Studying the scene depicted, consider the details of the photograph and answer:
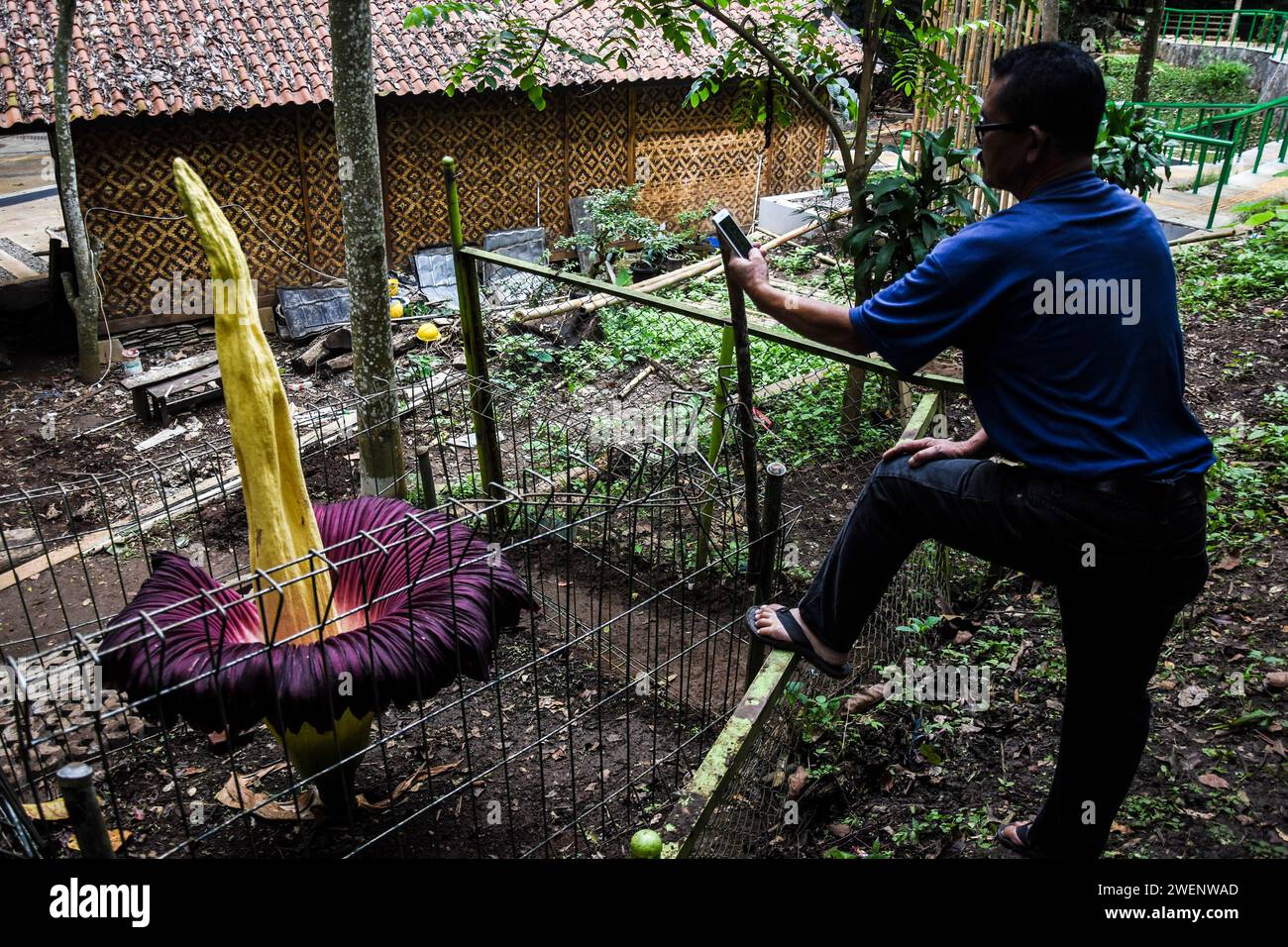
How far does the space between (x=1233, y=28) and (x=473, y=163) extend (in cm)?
1622

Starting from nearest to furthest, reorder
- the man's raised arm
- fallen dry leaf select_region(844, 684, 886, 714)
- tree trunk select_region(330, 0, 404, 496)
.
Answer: the man's raised arm
fallen dry leaf select_region(844, 684, 886, 714)
tree trunk select_region(330, 0, 404, 496)

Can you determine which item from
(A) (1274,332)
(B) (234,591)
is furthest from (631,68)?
(B) (234,591)

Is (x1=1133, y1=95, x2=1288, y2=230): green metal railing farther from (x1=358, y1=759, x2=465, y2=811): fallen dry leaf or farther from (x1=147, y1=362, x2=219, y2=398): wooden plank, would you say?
(x1=147, y1=362, x2=219, y2=398): wooden plank

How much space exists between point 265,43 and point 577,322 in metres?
5.12

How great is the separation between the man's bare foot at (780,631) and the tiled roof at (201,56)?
9.24 metres

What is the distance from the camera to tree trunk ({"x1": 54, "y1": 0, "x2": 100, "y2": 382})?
9180 mm

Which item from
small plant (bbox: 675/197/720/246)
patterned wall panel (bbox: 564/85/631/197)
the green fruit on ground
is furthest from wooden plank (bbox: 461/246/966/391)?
small plant (bbox: 675/197/720/246)

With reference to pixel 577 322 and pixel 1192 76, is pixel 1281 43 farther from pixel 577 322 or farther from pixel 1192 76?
pixel 577 322

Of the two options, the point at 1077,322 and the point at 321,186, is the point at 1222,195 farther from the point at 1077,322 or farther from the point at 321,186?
the point at 1077,322

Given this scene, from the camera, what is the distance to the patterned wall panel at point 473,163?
12.0 meters

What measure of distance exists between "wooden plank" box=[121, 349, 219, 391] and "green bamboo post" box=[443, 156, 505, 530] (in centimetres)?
488

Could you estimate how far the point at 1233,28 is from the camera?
64.4 feet

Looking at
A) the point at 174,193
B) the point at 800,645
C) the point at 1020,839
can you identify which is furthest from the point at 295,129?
the point at 1020,839

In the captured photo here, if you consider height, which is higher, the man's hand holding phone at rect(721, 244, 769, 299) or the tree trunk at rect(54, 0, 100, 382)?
the man's hand holding phone at rect(721, 244, 769, 299)
